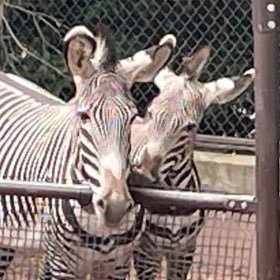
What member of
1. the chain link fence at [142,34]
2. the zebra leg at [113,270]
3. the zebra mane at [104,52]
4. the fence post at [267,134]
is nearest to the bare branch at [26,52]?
the chain link fence at [142,34]

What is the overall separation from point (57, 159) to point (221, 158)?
2458 mm

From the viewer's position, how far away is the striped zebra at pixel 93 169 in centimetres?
428

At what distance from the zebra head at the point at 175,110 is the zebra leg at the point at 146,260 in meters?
0.35

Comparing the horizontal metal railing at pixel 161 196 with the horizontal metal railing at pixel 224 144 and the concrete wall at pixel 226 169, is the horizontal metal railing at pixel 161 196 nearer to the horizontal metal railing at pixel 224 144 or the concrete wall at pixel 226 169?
the horizontal metal railing at pixel 224 144

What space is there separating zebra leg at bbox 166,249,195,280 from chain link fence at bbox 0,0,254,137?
3048 millimetres

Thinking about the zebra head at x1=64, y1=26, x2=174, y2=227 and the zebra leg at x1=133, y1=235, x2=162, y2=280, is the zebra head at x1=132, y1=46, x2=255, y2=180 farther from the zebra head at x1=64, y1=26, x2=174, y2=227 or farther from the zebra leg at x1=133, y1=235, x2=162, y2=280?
the zebra leg at x1=133, y1=235, x2=162, y2=280

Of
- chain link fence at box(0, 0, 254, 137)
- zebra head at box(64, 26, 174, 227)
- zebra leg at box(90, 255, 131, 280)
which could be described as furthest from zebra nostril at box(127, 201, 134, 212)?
chain link fence at box(0, 0, 254, 137)

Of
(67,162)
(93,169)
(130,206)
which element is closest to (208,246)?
(130,206)

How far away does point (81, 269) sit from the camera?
4.62 metres

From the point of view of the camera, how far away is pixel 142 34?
26.0 ft

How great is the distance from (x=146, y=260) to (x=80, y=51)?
832 millimetres

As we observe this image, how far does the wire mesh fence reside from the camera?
3906 mm

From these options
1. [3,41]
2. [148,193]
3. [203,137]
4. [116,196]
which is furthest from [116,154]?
[3,41]

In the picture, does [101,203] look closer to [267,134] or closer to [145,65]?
[267,134]
